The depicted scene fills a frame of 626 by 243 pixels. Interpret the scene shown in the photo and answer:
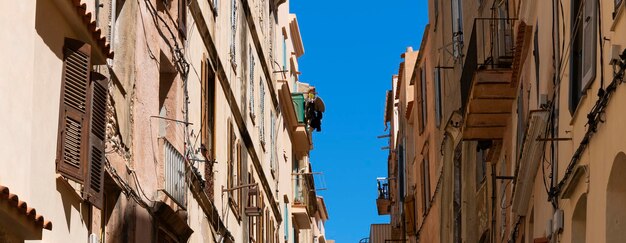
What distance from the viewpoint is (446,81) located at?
32.8 metres

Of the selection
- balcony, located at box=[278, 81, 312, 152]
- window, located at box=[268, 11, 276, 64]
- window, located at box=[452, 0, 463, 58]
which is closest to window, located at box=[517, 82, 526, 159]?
window, located at box=[452, 0, 463, 58]

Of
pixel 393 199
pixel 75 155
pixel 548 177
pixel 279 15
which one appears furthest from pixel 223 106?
pixel 393 199

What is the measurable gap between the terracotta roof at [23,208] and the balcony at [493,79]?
887 centimetres

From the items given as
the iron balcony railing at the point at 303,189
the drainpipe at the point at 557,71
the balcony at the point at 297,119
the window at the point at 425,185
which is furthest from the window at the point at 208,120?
the iron balcony railing at the point at 303,189

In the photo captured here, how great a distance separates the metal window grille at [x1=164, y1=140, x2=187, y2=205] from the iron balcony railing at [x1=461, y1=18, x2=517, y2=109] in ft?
13.8

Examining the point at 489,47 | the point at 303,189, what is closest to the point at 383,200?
the point at 303,189

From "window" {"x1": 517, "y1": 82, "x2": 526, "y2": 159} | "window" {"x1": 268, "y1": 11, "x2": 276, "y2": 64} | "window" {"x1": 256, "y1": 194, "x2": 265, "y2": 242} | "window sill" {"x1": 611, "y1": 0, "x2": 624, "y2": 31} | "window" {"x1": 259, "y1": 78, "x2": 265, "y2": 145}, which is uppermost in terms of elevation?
"window" {"x1": 268, "y1": 11, "x2": 276, "y2": 64}

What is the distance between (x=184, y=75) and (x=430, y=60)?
15645 mm

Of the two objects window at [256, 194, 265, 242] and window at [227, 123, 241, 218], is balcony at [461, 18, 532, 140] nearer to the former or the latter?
window at [227, 123, 241, 218]

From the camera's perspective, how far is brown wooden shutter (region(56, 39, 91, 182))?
14297 millimetres

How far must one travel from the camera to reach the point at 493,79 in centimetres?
2141

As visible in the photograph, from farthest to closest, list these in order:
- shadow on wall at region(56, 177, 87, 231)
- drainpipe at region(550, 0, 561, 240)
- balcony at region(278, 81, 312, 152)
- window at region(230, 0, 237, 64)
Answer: balcony at region(278, 81, 312, 152) → window at region(230, 0, 237, 64) → drainpipe at region(550, 0, 561, 240) → shadow on wall at region(56, 177, 87, 231)

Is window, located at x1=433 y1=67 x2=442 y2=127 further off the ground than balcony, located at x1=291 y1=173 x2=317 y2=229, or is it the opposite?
window, located at x1=433 y1=67 x2=442 y2=127

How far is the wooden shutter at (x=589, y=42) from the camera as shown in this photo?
45.1 ft
